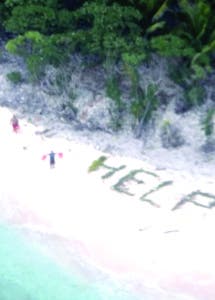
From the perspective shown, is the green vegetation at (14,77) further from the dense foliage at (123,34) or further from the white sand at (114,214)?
the white sand at (114,214)

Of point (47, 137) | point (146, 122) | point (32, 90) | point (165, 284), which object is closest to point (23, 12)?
point (32, 90)

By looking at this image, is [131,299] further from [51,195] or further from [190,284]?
[51,195]

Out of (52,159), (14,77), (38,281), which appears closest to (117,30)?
(14,77)

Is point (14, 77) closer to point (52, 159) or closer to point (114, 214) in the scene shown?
point (52, 159)

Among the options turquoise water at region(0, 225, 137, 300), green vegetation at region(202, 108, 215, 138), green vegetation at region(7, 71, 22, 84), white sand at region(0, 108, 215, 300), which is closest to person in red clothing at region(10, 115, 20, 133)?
white sand at region(0, 108, 215, 300)

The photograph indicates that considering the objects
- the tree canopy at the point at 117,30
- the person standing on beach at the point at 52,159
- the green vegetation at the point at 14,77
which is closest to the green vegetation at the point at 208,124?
the tree canopy at the point at 117,30

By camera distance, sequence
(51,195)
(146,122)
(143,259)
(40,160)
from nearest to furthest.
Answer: (143,259) < (51,195) < (40,160) < (146,122)

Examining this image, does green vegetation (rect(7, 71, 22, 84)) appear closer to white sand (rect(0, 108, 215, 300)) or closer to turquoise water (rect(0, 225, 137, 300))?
white sand (rect(0, 108, 215, 300))
